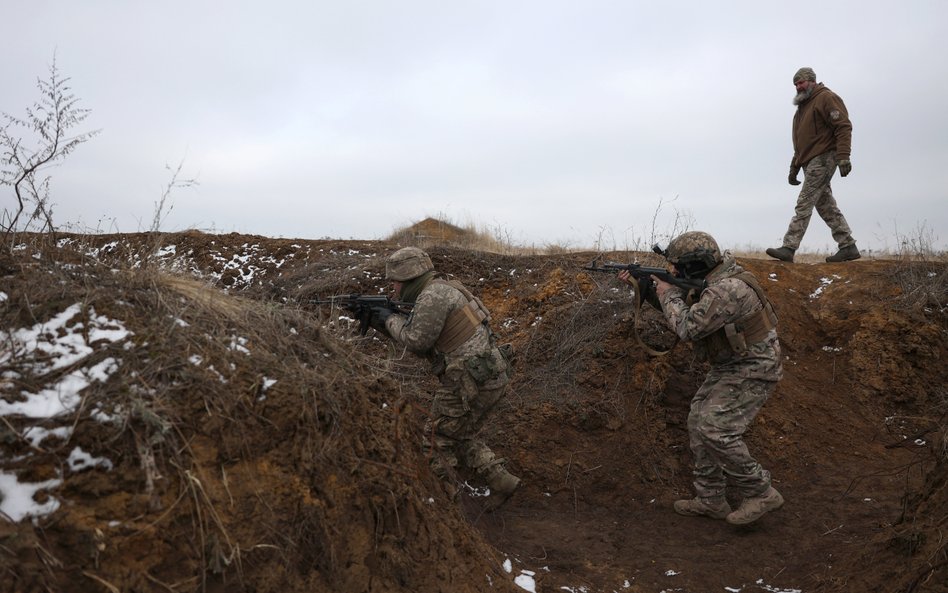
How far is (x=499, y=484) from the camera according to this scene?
5254 millimetres

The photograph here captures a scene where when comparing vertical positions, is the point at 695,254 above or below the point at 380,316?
above

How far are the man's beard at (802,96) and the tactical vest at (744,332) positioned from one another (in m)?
4.39

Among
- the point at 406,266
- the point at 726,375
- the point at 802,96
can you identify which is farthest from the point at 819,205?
the point at 406,266

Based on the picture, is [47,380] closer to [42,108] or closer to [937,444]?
[42,108]

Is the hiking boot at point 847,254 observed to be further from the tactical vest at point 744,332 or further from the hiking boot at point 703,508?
the hiking boot at point 703,508

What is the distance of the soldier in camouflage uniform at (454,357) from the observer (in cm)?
506

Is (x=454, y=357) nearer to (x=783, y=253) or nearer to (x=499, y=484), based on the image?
(x=499, y=484)

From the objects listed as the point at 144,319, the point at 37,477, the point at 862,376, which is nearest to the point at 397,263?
the point at 144,319

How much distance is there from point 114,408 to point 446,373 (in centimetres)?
264

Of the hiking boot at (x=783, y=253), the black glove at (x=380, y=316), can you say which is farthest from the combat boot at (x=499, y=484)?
the hiking boot at (x=783, y=253)

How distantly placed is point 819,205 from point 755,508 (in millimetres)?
4877

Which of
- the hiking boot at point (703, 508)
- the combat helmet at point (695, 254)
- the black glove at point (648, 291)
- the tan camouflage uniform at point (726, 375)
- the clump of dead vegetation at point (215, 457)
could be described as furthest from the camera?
the black glove at point (648, 291)

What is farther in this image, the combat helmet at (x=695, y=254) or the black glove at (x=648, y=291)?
the black glove at (x=648, y=291)

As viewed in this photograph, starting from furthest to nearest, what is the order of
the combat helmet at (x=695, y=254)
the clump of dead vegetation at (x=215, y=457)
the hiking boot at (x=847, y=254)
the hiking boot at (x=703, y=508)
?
1. the hiking boot at (x=847, y=254)
2. the hiking boot at (x=703, y=508)
3. the combat helmet at (x=695, y=254)
4. the clump of dead vegetation at (x=215, y=457)
